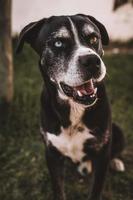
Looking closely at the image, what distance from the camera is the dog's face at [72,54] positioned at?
3.63 meters

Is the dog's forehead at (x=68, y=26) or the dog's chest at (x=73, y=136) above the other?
the dog's forehead at (x=68, y=26)

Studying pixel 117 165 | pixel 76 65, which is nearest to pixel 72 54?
pixel 76 65

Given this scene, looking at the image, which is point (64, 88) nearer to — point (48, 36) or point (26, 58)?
point (48, 36)

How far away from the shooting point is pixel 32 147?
546cm

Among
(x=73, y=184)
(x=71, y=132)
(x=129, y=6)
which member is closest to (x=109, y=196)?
(x=73, y=184)

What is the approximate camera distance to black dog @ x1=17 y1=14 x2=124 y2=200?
Result: 12.1ft

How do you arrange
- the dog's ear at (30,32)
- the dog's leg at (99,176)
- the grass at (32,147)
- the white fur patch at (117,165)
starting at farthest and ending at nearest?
1. the white fur patch at (117,165)
2. the grass at (32,147)
3. the dog's leg at (99,176)
4. the dog's ear at (30,32)

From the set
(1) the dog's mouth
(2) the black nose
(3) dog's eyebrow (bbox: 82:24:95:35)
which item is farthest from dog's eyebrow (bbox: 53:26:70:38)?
(1) the dog's mouth

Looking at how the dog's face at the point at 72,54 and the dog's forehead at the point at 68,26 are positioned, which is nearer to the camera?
the dog's face at the point at 72,54

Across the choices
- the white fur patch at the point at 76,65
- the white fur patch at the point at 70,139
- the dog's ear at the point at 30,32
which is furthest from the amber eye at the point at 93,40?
the white fur patch at the point at 70,139

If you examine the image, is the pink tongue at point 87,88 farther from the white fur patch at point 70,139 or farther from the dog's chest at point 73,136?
the white fur patch at point 70,139

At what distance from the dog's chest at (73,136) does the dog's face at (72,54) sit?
0.27 meters

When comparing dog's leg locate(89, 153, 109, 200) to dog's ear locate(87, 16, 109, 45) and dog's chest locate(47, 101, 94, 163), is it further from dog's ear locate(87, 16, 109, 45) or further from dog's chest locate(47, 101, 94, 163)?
dog's ear locate(87, 16, 109, 45)

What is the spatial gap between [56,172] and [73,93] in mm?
989
